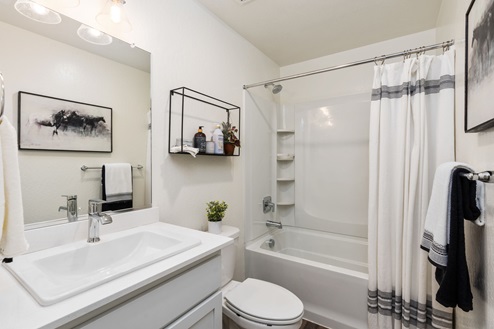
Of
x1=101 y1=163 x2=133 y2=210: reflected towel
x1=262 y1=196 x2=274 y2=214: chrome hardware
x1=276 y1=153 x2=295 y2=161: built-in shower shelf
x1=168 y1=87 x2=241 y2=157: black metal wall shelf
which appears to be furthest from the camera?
x1=276 y1=153 x2=295 y2=161: built-in shower shelf

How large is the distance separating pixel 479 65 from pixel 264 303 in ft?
4.88

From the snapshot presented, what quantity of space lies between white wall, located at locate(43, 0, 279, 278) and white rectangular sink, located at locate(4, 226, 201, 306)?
30 centimetres

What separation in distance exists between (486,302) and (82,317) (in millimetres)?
1298

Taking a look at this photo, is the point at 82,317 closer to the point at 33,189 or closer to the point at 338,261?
the point at 33,189

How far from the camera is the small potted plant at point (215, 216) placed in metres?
1.67

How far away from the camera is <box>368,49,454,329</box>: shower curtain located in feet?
4.64

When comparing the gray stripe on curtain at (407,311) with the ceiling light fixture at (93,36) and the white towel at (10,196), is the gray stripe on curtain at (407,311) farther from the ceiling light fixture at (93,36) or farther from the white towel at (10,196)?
the ceiling light fixture at (93,36)

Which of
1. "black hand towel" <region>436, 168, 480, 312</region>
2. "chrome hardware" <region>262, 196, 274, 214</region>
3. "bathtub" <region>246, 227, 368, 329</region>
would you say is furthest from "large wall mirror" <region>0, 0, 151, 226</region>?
"black hand towel" <region>436, 168, 480, 312</region>

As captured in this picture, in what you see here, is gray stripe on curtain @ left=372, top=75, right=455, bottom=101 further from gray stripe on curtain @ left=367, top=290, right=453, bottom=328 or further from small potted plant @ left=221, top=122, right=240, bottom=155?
gray stripe on curtain @ left=367, top=290, right=453, bottom=328

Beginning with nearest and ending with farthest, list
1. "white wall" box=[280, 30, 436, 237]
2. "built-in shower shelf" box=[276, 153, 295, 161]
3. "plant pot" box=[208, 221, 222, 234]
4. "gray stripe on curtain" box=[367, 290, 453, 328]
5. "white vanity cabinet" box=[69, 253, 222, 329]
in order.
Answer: "white vanity cabinet" box=[69, 253, 222, 329], "gray stripe on curtain" box=[367, 290, 453, 328], "plant pot" box=[208, 221, 222, 234], "white wall" box=[280, 30, 436, 237], "built-in shower shelf" box=[276, 153, 295, 161]

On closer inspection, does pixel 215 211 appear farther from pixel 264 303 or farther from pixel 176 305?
pixel 176 305

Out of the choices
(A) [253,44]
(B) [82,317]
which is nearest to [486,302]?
(B) [82,317]

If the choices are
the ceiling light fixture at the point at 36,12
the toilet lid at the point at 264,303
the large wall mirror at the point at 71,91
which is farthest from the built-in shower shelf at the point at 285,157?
the ceiling light fixture at the point at 36,12

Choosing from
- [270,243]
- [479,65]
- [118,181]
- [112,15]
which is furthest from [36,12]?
[270,243]
